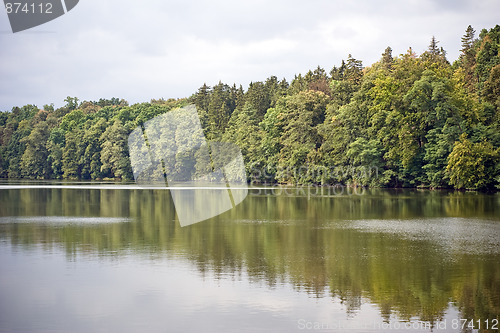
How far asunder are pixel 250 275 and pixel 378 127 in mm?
49572

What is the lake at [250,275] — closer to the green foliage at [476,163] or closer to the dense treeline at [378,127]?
the green foliage at [476,163]

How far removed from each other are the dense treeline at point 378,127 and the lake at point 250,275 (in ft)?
94.6

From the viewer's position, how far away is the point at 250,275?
619 inches

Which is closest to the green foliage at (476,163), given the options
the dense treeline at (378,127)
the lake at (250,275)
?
the dense treeline at (378,127)

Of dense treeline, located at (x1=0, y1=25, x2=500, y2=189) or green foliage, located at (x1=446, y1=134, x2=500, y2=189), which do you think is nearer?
green foliage, located at (x1=446, y1=134, x2=500, y2=189)

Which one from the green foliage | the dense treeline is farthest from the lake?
the dense treeline

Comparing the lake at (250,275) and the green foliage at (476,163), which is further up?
the green foliage at (476,163)

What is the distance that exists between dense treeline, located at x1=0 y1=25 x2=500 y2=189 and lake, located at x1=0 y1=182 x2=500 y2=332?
28844mm

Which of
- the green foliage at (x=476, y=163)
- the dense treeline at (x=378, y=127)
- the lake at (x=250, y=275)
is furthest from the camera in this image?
the dense treeline at (x=378, y=127)

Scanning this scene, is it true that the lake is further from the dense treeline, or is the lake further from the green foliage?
the dense treeline

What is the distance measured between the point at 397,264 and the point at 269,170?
62.0 meters

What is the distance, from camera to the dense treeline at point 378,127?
185 ft

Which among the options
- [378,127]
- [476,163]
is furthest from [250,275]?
[378,127]

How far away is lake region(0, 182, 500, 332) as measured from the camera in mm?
11688
